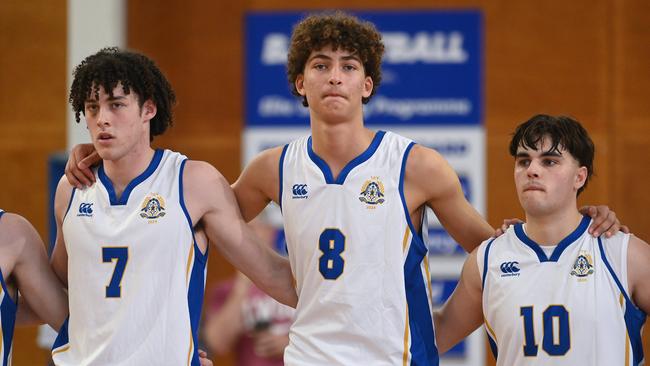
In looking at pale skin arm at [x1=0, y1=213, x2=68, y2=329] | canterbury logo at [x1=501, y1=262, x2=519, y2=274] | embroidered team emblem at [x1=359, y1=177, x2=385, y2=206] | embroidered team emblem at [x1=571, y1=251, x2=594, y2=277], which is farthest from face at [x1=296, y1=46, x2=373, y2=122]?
pale skin arm at [x1=0, y1=213, x2=68, y2=329]

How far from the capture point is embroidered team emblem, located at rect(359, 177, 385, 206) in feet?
13.6

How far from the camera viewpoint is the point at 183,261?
4086mm

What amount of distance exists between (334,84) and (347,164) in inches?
13.1

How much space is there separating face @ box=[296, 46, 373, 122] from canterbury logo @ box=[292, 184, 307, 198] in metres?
0.29

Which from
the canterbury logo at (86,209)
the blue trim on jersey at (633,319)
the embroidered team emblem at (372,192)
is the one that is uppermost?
the embroidered team emblem at (372,192)

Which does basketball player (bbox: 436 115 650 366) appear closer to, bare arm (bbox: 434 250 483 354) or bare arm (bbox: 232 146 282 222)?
bare arm (bbox: 434 250 483 354)

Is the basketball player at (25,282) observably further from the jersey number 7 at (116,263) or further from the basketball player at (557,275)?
the basketball player at (557,275)

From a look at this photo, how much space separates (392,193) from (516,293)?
0.63 m

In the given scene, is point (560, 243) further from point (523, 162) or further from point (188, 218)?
point (188, 218)

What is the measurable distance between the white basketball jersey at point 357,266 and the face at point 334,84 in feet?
0.68

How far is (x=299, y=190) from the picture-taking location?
166 inches

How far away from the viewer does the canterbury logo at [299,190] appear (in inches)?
165

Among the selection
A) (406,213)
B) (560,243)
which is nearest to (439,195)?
(406,213)

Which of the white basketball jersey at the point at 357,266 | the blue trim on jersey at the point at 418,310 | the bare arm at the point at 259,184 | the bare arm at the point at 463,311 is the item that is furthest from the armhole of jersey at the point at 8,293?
the bare arm at the point at 463,311
